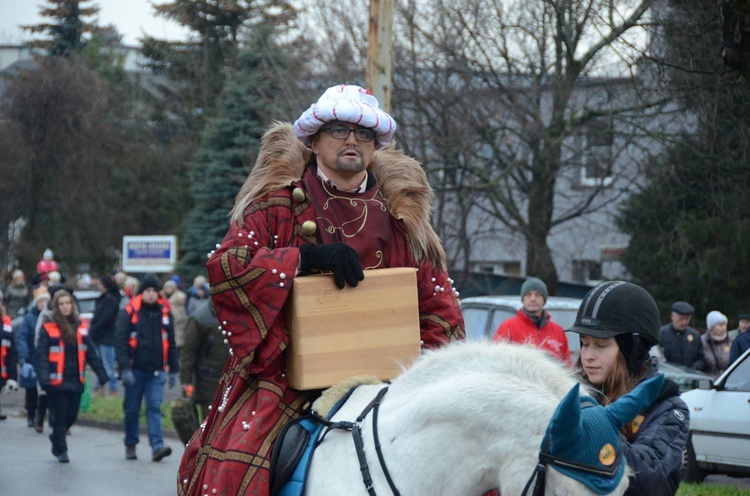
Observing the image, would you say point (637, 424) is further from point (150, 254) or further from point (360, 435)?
point (150, 254)

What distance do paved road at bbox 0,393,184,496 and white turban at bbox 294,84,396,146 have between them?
6.92 metres

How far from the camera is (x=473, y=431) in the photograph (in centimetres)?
311

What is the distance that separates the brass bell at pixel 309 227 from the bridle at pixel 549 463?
156 cm

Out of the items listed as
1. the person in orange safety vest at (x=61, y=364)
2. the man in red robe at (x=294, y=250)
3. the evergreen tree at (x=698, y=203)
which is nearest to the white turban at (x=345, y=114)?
the man in red robe at (x=294, y=250)

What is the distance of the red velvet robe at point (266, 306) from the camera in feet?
12.5

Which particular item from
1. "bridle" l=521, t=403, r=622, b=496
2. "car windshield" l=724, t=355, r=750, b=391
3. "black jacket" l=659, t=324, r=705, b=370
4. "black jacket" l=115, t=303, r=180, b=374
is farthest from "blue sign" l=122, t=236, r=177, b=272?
"bridle" l=521, t=403, r=622, b=496

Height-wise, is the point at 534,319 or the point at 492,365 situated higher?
the point at 492,365

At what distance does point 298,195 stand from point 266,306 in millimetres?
542

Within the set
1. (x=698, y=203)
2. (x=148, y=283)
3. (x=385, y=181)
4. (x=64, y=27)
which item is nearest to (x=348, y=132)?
(x=385, y=181)

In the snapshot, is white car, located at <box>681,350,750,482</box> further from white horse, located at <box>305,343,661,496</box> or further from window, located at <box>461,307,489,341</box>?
white horse, located at <box>305,343,661,496</box>

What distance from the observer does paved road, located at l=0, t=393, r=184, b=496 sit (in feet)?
34.9

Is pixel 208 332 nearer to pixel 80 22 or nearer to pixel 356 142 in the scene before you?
pixel 356 142

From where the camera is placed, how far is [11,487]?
1071cm

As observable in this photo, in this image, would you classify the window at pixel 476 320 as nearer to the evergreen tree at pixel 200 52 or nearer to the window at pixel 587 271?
the window at pixel 587 271
